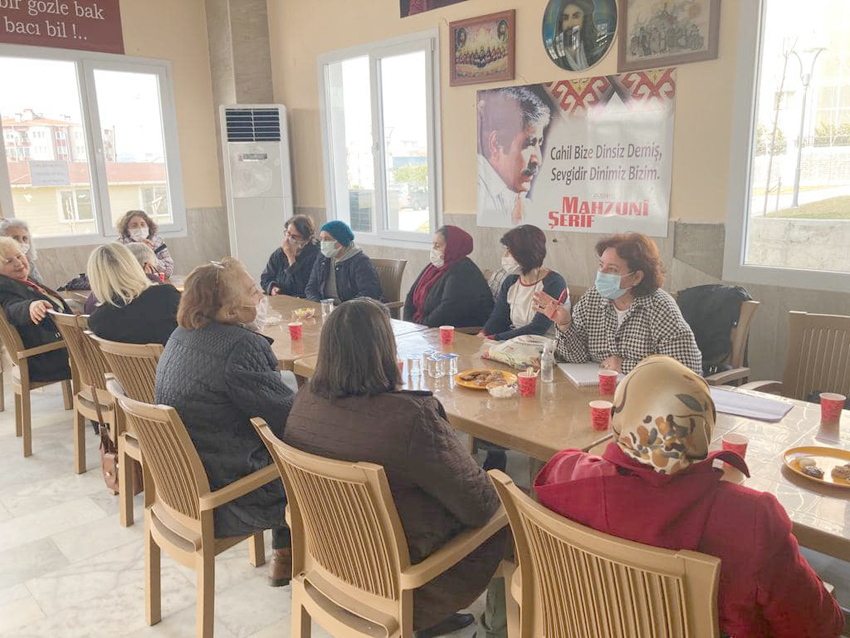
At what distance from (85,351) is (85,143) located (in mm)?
3688

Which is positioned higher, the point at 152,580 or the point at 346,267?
the point at 346,267

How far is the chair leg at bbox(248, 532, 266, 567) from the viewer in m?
2.55

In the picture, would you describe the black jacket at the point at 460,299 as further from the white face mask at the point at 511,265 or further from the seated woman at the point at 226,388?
the seated woman at the point at 226,388

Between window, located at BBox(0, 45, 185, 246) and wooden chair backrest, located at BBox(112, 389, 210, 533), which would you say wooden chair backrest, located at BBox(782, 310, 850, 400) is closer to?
wooden chair backrest, located at BBox(112, 389, 210, 533)

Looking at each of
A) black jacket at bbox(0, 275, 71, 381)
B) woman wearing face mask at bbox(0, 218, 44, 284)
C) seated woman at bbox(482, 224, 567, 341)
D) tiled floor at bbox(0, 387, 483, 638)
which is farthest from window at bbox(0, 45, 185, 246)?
seated woman at bbox(482, 224, 567, 341)

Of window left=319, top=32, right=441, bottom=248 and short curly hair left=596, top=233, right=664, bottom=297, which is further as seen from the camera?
window left=319, top=32, right=441, bottom=248

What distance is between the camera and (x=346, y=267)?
176 inches

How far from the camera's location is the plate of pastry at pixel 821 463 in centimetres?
155

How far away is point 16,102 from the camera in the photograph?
5.48 metres

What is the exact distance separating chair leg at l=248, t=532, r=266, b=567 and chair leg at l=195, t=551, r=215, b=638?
0.55 meters

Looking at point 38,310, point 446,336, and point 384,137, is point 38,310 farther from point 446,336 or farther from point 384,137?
point 384,137

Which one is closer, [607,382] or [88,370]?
[607,382]

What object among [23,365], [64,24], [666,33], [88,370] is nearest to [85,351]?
[88,370]

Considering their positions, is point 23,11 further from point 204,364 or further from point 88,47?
point 204,364
